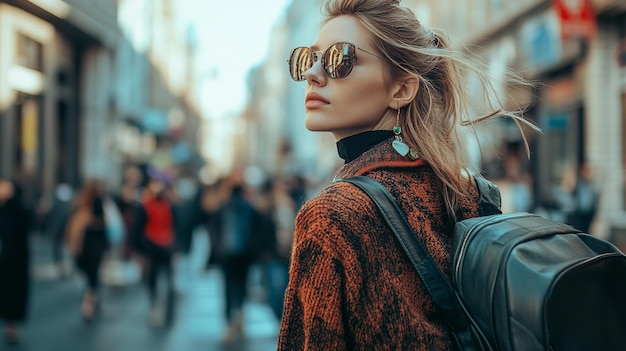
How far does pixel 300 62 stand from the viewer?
201 cm

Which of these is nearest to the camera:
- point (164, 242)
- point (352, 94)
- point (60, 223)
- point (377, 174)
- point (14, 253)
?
point (377, 174)

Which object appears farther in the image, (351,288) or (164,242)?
(164,242)

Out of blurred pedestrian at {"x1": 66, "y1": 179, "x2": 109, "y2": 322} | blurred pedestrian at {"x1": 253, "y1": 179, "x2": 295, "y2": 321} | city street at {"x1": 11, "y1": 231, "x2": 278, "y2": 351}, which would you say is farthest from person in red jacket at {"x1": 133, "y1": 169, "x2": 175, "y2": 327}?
blurred pedestrian at {"x1": 253, "y1": 179, "x2": 295, "y2": 321}

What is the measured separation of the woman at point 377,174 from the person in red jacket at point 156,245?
7746 millimetres

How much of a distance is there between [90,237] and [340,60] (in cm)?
921

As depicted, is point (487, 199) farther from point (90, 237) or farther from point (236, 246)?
point (90, 237)

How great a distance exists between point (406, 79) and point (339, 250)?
587 millimetres

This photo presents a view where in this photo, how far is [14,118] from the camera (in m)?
15.1

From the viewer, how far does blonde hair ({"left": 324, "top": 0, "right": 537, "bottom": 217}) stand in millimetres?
1838

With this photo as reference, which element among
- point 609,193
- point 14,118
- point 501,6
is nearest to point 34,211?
point 14,118

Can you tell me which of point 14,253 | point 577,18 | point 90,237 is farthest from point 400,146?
point 577,18

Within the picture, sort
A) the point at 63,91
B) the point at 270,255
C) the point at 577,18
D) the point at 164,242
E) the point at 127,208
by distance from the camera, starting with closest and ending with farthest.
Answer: the point at 270,255 < the point at 164,242 < the point at 127,208 < the point at 577,18 < the point at 63,91

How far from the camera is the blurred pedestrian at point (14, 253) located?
26.5 feet

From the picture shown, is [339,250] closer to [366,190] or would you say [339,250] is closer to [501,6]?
[366,190]
